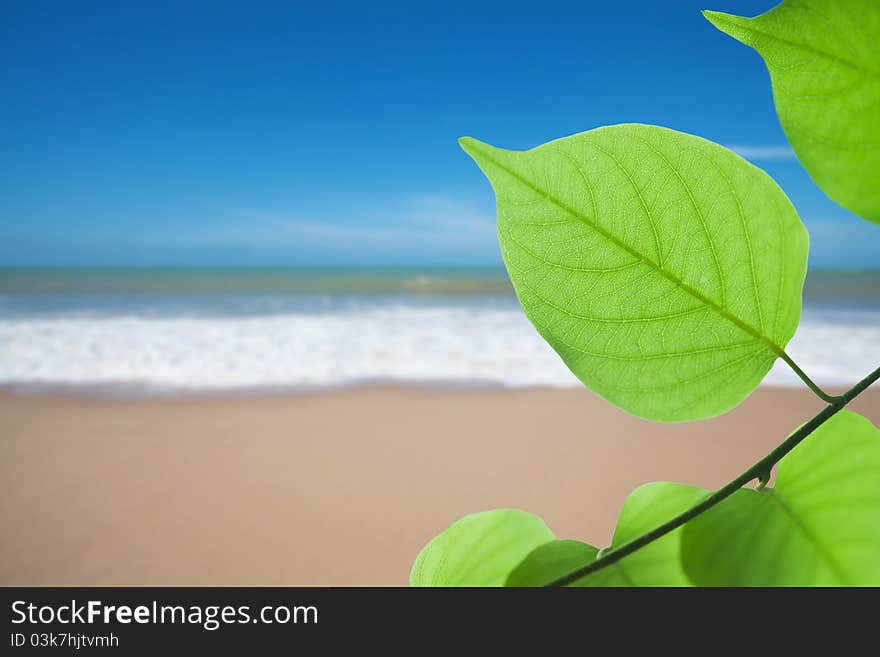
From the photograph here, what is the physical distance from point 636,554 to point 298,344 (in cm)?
371

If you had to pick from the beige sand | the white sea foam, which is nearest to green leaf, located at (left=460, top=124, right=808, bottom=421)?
the beige sand

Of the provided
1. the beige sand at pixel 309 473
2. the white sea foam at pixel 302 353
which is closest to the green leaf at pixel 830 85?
the beige sand at pixel 309 473

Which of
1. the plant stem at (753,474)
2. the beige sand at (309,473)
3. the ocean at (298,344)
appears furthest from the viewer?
the ocean at (298,344)

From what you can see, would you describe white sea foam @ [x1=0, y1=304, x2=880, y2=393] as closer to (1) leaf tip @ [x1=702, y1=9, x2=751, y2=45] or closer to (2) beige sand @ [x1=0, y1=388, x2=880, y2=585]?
(2) beige sand @ [x1=0, y1=388, x2=880, y2=585]

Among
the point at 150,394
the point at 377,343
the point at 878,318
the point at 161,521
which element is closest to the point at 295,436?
the point at 161,521

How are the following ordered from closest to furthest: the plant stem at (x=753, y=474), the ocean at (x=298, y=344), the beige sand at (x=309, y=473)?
the plant stem at (x=753, y=474)
the beige sand at (x=309, y=473)
the ocean at (x=298, y=344)

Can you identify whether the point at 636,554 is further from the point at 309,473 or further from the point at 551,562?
the point at 309,473

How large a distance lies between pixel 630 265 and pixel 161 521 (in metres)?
1.93

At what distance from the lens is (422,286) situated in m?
8.21

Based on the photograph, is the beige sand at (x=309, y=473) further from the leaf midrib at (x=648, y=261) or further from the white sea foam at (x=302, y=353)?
the leaf midrib at (x=648, y=261)

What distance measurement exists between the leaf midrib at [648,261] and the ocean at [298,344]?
2.75m

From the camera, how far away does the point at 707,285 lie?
9 centimetres

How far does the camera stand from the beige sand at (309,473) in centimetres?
167
